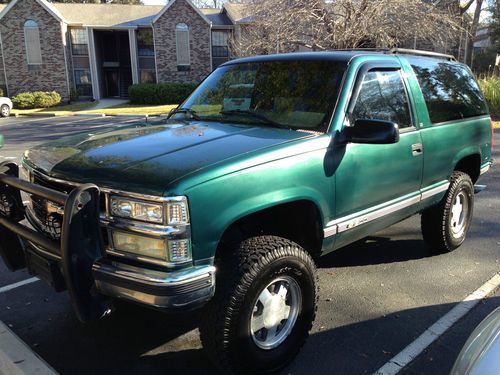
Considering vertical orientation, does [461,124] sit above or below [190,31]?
below

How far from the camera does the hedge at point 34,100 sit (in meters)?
31.2

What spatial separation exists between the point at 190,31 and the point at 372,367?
35.1 metres

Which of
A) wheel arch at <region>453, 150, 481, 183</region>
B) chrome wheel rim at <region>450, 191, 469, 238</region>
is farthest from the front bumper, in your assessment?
wheel arch at <region>453, 150, 481, 183</region>

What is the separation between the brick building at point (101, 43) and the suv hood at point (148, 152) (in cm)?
3133

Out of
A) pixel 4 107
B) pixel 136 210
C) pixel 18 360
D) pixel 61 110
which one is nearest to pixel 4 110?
pixel 4 107

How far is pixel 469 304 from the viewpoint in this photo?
3.97 m

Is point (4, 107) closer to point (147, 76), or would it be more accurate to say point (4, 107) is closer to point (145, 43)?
point (147, 76)

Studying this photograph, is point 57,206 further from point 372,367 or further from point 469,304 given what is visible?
point 469,304

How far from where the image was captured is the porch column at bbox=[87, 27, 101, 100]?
35.6 metres

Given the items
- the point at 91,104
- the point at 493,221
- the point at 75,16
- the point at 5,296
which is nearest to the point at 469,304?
the point at 493,221

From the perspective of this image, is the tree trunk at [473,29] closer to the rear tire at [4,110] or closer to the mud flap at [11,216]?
the rear tire at [4,110]

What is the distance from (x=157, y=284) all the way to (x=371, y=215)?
6.24 feet

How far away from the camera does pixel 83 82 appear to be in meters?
36.5

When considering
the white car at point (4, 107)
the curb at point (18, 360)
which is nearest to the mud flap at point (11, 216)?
the curb at point (18, 360)
